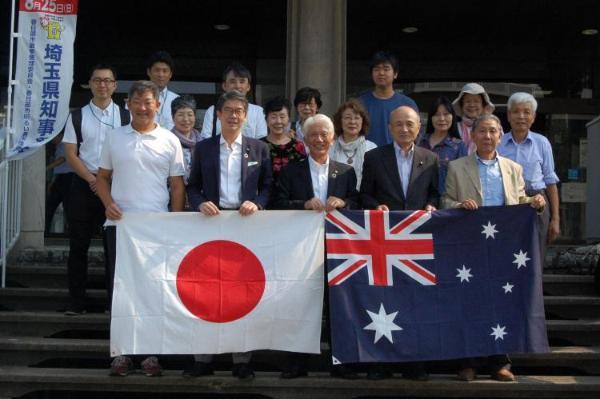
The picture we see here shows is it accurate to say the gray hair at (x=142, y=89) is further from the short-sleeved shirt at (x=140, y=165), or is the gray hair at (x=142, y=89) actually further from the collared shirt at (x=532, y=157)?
Answer: the collared shirt at (x=532, y=157)

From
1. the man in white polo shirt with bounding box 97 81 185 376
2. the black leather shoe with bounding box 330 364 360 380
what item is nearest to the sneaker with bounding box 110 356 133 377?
the man in white polo shirt with bounding box 97 81 185 376

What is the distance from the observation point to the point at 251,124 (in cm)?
623

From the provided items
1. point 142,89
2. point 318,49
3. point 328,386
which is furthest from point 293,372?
point 318,49

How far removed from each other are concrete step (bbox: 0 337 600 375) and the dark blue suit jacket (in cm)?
121

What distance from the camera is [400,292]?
523 cm

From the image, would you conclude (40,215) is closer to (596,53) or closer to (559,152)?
(559,152)

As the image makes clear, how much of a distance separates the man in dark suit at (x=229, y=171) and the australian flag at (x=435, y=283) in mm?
618

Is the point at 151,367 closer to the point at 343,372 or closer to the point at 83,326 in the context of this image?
the point at 83,326

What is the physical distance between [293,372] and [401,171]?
155 centimetres

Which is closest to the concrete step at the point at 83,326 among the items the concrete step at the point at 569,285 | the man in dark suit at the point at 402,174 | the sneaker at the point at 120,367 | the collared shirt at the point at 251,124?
the concrete step at the point at 569,285

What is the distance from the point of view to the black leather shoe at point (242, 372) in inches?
205

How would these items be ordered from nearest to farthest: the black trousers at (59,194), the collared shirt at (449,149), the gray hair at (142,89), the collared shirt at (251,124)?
1. the gray hair at (142,89)
2. the collared shirt at (449,149)
3. the collared shirt at (251,124)
4. the black trousers at (59,194)

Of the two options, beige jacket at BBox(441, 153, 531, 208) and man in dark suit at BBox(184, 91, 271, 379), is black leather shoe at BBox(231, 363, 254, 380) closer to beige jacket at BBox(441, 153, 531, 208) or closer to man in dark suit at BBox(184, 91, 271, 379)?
man in dark suit at BBox(184, 91, 271, 379)

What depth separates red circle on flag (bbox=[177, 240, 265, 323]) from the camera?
5.23 meters
